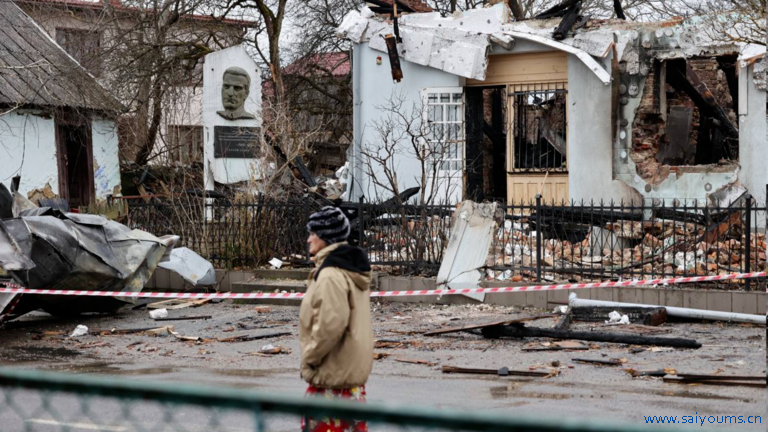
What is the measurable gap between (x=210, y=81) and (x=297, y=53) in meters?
11.3

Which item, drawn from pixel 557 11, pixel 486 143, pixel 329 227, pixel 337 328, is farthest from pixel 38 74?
pixel 337 328

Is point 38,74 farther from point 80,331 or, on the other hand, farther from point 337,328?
point 337,328

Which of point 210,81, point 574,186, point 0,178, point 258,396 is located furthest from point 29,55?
point 258,396

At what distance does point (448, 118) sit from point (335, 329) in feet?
50.4

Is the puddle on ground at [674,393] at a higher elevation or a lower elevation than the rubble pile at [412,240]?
lower

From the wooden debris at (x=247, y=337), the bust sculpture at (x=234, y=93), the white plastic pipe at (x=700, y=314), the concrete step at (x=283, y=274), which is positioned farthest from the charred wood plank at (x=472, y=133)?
the wooden debris at (x=247, y=337)

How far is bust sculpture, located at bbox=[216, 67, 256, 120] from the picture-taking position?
66.5 ft

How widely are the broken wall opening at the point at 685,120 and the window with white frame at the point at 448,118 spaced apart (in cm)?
373

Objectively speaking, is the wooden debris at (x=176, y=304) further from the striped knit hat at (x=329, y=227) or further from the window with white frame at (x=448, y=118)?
the striped knit hat at (x=329, y=227)

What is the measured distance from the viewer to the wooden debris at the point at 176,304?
13.6 meters

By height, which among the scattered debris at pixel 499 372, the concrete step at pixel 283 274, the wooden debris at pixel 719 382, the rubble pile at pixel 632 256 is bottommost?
the scattered debris at pixel 499 372

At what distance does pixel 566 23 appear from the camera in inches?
707

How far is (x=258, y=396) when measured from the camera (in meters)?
2.36

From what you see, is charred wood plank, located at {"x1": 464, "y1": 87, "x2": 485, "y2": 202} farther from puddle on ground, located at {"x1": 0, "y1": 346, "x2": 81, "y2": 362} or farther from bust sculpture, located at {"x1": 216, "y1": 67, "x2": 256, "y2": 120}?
puddle on ground, located at {"x1": 0, "y1": 346, "x2": 81, "y2": 362}
